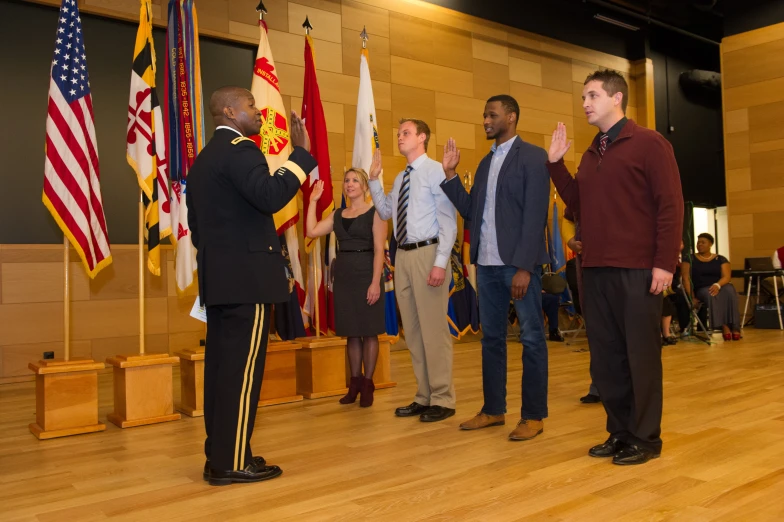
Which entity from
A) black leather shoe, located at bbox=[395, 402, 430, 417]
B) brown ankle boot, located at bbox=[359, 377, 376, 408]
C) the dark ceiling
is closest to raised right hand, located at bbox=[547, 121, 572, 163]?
black leather shoe, located at bbox=[395, 402, 430, 417]

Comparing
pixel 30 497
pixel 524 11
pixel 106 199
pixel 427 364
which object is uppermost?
pixel 524 11

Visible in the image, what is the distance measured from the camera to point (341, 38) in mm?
7383

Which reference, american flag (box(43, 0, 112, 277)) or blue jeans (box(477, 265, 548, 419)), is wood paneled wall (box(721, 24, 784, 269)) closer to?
blue jeans (box(477, 265, 548, 419))

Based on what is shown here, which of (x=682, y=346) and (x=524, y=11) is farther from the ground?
(x=524, y=11)

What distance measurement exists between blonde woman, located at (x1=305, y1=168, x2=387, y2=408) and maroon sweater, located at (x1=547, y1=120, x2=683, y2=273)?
1587mm

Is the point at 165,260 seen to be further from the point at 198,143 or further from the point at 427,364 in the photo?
the point at 427,364

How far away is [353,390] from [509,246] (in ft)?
5.28

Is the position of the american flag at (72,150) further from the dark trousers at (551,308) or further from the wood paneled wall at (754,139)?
the wood paneled wall at (754,139)

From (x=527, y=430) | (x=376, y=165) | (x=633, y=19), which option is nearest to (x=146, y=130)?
(x=376, y=165)

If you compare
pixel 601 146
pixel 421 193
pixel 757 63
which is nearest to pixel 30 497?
pixel 421 193

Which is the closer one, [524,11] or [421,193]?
[421,193]

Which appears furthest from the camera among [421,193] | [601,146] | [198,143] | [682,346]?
[682,346]

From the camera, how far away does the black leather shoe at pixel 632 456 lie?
2682mm

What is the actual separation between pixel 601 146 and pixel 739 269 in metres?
→ 8.18
